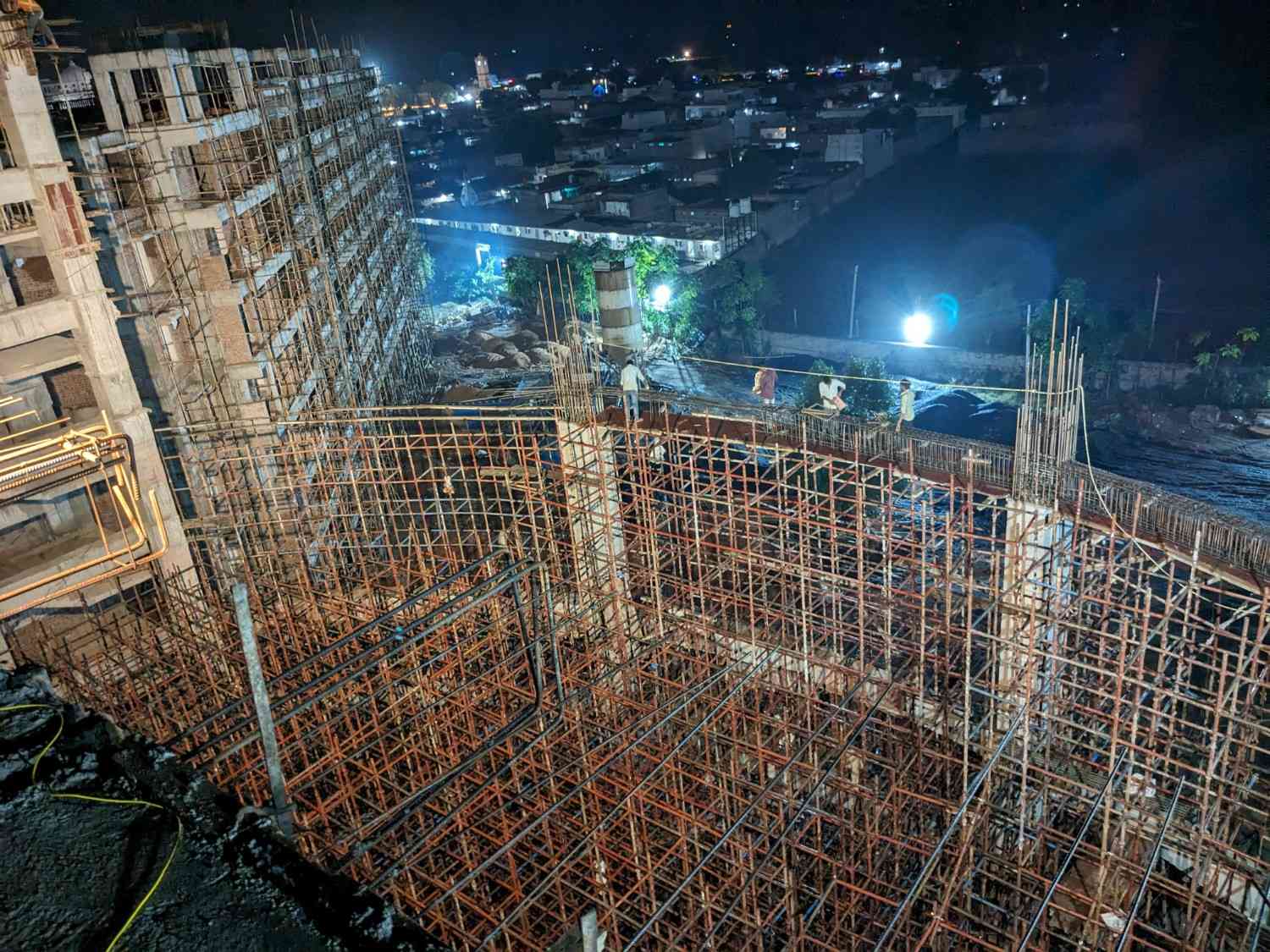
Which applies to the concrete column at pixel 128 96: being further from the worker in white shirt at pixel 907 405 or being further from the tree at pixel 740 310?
the tree at pixel 740 310

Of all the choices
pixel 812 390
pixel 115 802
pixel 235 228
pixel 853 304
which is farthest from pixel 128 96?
pixel 853 304

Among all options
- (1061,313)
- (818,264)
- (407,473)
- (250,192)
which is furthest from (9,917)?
(818,264)

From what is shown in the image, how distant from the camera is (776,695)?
9.88 metres

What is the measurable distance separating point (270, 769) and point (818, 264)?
97.7 feet

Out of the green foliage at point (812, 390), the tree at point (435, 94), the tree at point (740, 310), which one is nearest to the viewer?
the green foliage at point (812, 390)

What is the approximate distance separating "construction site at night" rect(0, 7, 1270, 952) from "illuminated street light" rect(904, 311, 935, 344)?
1412 centimetres

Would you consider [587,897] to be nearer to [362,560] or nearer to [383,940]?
[362,560]

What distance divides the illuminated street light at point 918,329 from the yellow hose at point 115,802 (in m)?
24.4

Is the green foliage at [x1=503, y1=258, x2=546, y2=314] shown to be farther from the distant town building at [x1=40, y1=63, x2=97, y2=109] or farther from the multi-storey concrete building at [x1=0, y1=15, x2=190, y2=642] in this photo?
the multi-storey concrete building at [x1=0, y1=15, x2=190, y2=642]

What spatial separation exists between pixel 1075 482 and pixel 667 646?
14.0ft

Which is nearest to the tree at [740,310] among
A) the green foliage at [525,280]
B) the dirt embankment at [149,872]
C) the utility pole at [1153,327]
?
the green foliage at [525,280]

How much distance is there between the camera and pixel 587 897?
810 cm

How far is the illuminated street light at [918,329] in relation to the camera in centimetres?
2530

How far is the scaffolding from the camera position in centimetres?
661
